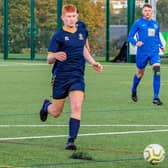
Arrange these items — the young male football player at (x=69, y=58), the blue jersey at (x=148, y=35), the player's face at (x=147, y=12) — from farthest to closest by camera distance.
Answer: the blue jersey at (x=148, y=35) < the player's face at (x=147, y=12) < the young male football player at (x=69, y=58)

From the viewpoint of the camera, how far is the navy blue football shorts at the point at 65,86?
32.3 feet

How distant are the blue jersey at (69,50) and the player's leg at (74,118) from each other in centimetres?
28

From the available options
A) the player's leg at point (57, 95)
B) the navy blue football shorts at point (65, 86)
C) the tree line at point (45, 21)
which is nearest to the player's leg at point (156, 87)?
the player's leg at point (57, 95)

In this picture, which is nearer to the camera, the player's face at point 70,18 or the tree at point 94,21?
the player's face at point 70,18

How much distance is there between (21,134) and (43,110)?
452 mm

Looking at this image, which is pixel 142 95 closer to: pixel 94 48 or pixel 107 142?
pixel 107 142

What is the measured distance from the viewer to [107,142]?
33.0ft

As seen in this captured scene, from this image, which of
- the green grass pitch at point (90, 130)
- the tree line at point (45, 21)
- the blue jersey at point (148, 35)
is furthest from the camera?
the tree line at point (45, 21)

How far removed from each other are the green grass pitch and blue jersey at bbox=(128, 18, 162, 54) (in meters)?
1.12

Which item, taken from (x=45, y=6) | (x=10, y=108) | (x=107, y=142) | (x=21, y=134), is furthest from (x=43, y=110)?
(x=45, y=6)

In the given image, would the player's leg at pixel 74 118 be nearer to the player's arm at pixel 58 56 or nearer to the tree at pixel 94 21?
the player's arm at pixel 58 56

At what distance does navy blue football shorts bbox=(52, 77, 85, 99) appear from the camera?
9.84 meters

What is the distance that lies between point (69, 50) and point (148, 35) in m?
6.98

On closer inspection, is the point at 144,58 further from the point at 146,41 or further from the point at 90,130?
the point at 90,130
